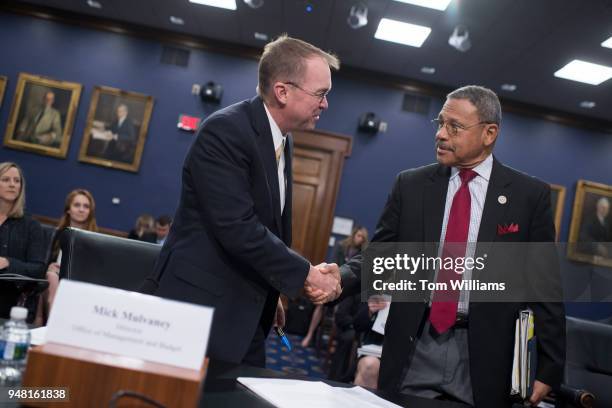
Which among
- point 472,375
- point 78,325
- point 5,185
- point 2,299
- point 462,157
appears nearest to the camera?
point 78,325

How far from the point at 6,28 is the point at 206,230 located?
29.2 ft

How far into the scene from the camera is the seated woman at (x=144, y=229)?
23.5ft

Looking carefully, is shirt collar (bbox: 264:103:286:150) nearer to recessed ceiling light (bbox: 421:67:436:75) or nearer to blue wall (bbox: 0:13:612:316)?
recessed ceiling light (bbox: 421:67:436:75)

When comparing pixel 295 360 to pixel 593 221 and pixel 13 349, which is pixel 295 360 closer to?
pixel 13 349

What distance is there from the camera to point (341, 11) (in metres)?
6.73

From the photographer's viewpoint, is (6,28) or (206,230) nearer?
(206,230)

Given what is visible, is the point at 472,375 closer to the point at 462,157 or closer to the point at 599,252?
the point at 462,157

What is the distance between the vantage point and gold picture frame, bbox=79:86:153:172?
8445 millimetres

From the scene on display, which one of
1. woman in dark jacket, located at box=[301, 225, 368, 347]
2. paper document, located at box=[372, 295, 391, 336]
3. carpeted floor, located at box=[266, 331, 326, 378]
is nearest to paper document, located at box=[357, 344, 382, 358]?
paper document, located at box=[372, 295, 391, 336]

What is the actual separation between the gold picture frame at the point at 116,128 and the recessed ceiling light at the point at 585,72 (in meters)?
6.30

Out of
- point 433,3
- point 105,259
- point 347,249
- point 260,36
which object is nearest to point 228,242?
point 105,259

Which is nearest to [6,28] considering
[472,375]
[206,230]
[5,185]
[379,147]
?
[5,185]

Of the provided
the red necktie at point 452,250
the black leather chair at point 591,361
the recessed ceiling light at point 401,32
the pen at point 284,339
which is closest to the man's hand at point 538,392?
the red necktie at point 452,250

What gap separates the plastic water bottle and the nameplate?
0.14 metres
